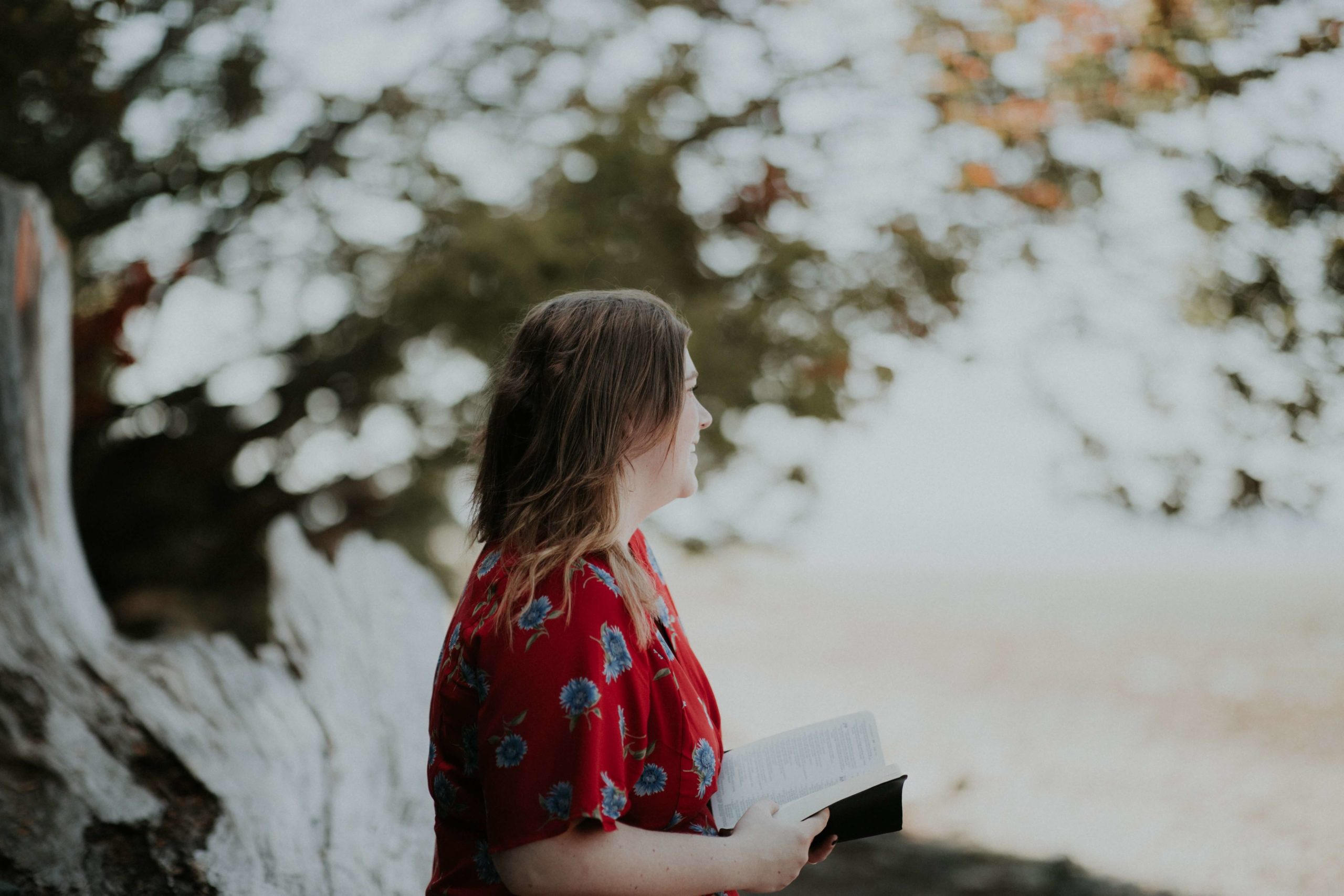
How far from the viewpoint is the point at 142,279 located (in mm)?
6625

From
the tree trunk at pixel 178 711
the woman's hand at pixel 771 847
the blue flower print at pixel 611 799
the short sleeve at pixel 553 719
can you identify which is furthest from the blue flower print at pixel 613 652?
the tree trunk at pixel 178 711

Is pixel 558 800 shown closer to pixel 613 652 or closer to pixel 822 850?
pixel 613 652

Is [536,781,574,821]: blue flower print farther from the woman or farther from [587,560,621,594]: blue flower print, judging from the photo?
[587,560,621,594]: blue flower print

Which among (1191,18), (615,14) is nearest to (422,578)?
(615,14)

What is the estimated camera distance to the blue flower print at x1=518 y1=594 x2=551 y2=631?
148 cm

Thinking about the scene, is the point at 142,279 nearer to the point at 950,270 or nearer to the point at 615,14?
the point at 615,14

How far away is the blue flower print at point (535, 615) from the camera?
4.84 ft

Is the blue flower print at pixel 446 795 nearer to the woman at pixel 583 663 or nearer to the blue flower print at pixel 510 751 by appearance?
the woman at pixel 583 663

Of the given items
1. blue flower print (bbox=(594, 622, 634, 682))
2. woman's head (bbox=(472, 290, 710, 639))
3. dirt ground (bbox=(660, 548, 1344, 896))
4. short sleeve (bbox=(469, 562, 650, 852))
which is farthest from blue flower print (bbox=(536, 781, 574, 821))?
dirt ground (bbox=(660, 548, 1344, 896))

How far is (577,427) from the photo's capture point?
63.3 inches

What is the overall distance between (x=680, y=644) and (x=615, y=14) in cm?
601

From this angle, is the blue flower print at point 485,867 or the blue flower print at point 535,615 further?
the blue flower print at point 485,867

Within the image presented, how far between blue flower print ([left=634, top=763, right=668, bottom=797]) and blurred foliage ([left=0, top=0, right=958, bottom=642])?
3918 millimetres

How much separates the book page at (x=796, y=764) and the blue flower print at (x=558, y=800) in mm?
420
